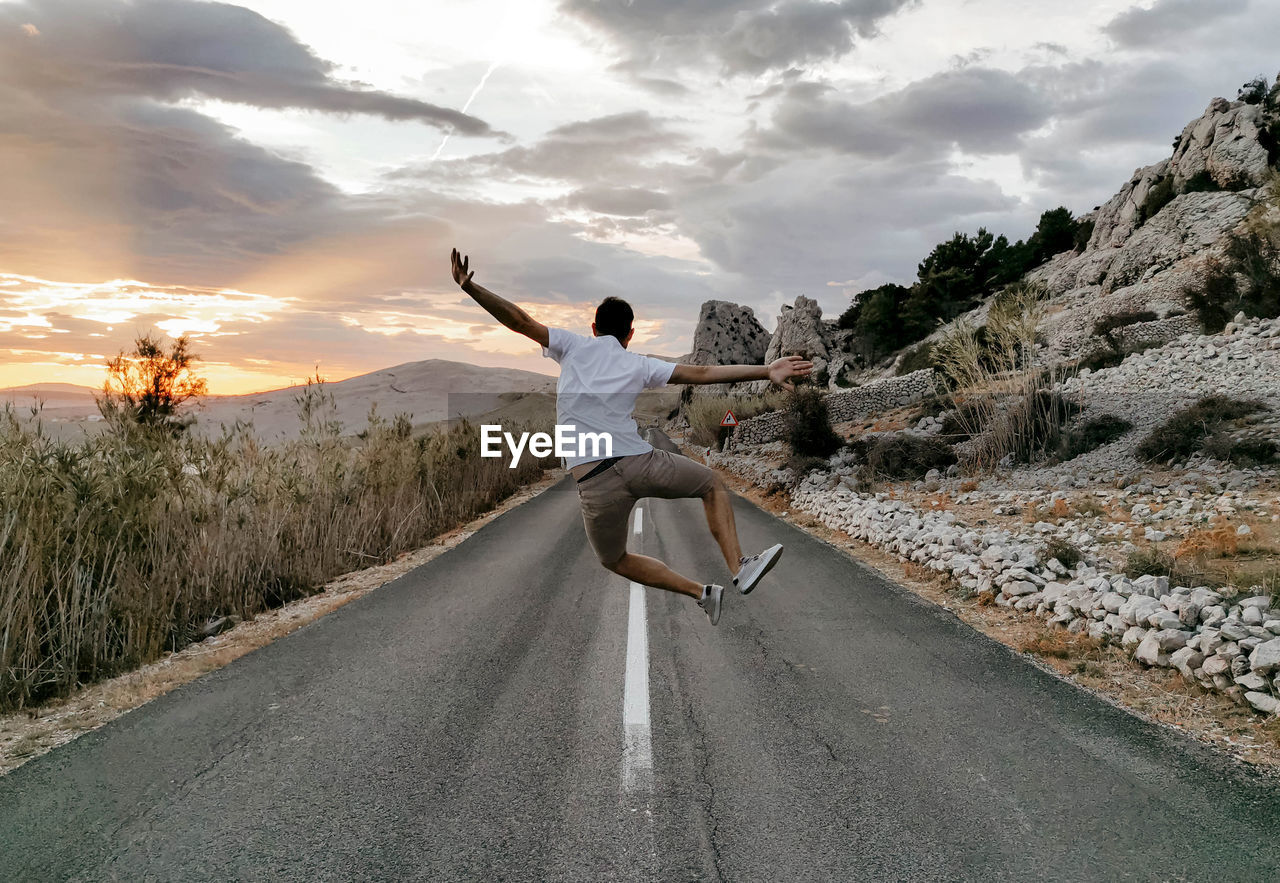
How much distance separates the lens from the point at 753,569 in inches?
197

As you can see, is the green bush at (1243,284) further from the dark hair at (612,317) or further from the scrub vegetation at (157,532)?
the scrub vegetation at (157,532)

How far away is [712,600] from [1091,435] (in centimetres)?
1374

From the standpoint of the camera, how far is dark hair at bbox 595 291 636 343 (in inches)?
199

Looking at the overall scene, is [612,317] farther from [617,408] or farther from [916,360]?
[916,360]

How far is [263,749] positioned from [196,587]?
4219 mm

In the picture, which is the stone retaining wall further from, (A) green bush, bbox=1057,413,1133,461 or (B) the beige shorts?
(B) the beige shorts

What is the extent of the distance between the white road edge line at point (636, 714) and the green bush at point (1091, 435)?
12091 mm

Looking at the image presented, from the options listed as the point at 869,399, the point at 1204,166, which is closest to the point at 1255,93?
the point at 1204,166

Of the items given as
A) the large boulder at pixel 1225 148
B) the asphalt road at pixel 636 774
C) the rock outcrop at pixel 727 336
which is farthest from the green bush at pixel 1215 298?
the rock outcrop at pixel 727 336

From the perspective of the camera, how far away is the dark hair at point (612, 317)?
506cm

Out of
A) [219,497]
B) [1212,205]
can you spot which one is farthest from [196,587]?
[1212,205]

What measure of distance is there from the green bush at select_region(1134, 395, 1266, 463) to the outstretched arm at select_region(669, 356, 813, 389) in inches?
468

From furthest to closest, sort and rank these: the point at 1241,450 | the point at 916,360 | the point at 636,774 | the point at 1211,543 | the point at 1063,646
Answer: the point at 916,360, the point at 1241,450, the point at 1211,543, the point at 1063,646, the point at 636,774

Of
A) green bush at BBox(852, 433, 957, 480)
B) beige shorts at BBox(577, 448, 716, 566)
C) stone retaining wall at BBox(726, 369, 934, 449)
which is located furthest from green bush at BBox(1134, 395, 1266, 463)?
stone retaining wall at BBox(726, 369, 934, 449)
